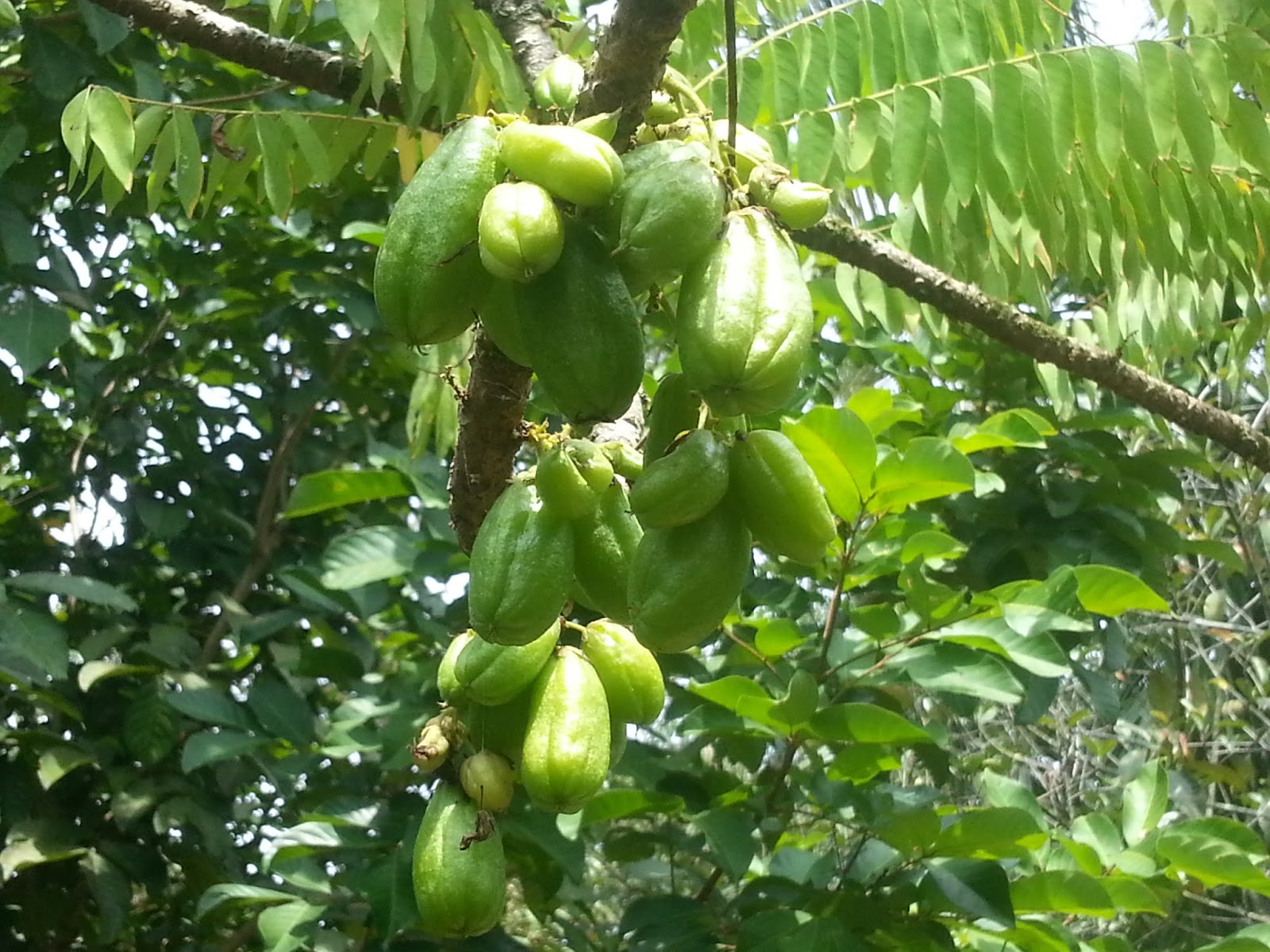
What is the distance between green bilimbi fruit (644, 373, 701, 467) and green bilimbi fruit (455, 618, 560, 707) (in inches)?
7.7

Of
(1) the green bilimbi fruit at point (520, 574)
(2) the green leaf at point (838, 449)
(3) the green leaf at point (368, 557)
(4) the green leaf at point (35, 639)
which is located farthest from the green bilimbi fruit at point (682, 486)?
(4) the green leaf at point (35, 639)

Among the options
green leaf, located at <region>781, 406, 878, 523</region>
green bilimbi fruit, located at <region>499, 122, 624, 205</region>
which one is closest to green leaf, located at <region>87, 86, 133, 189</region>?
green leaf, located at <region>781, 406, 878, 523</region>

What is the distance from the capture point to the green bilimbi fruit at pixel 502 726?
1045 millimetres

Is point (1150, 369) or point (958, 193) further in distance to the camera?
point (1150, 369)

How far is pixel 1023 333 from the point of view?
7.49ft

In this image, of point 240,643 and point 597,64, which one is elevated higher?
point 597,64

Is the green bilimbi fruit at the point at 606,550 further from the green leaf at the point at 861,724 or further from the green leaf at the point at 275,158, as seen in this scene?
the green leaf at the point at 275,158

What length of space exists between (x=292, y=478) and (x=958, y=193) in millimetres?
2503

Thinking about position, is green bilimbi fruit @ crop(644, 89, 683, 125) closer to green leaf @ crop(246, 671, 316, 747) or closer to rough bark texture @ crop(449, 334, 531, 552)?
rough bark texture @ crop(449, 334, 531, 552)

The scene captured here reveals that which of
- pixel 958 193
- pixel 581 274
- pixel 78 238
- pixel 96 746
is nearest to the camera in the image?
pixel 581 274

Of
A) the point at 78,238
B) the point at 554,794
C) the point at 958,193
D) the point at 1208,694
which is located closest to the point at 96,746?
the point at 78,238

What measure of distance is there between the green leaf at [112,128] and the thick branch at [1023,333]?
1.26 metres

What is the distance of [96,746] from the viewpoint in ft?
8.78

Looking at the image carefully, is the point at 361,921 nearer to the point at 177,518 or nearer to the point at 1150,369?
the point at 177,518
